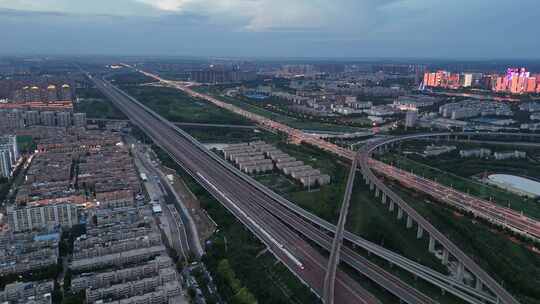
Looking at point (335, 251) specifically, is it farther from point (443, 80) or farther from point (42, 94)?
point (443, 80)

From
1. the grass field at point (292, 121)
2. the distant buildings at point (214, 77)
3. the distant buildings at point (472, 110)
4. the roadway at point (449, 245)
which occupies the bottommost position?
the roadway at point (449, 245)

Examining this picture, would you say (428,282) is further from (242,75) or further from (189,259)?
(242,75)

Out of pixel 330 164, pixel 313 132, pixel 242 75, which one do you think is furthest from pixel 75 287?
pixel 242 75

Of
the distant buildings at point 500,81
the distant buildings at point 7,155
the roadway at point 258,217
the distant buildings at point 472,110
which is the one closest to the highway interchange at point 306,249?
the roadway at point 258,217

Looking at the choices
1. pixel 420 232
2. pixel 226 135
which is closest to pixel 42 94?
pixel 226 135

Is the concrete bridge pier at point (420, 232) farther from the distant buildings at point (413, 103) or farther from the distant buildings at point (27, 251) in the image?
the distant buildings at point (413, 103)

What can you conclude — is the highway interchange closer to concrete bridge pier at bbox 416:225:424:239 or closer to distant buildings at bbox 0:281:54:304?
concrete bridge pier at bbox 416:225:424:239

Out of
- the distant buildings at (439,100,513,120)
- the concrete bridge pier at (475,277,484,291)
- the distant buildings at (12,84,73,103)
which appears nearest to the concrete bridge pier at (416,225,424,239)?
the concrete bridge pier at (475,277,484,291)
